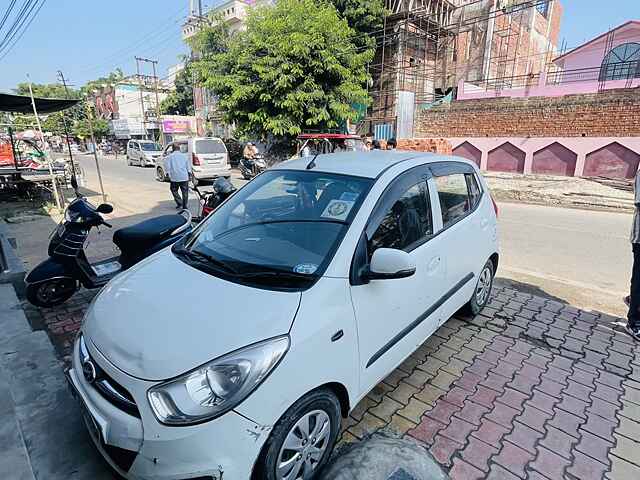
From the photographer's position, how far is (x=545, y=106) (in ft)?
53.0

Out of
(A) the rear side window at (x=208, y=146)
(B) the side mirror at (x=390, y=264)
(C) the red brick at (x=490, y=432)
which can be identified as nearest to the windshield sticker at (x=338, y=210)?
(B) the side mirror at (x=390, y=264)

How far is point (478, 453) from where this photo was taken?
226 cm

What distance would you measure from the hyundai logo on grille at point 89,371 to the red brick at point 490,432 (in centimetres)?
225

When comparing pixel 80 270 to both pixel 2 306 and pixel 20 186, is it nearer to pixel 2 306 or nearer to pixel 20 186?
pixel 2 306

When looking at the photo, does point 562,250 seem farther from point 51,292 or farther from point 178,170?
point 178,170

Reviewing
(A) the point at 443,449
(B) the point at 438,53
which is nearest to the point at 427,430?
(A) the point at 443,449

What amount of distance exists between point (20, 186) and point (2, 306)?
945cm

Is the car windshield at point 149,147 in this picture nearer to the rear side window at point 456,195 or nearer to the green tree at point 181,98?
the green tree at point 181,98

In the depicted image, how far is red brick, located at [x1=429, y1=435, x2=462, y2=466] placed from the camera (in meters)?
2.22

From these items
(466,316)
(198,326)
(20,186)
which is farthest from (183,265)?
(20,186)

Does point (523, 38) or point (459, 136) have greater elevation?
point (523, 38)

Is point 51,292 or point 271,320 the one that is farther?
point 51,292

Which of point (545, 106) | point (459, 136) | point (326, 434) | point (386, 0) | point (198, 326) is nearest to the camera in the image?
point (198, 326)

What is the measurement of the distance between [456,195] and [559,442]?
191 centimetres
